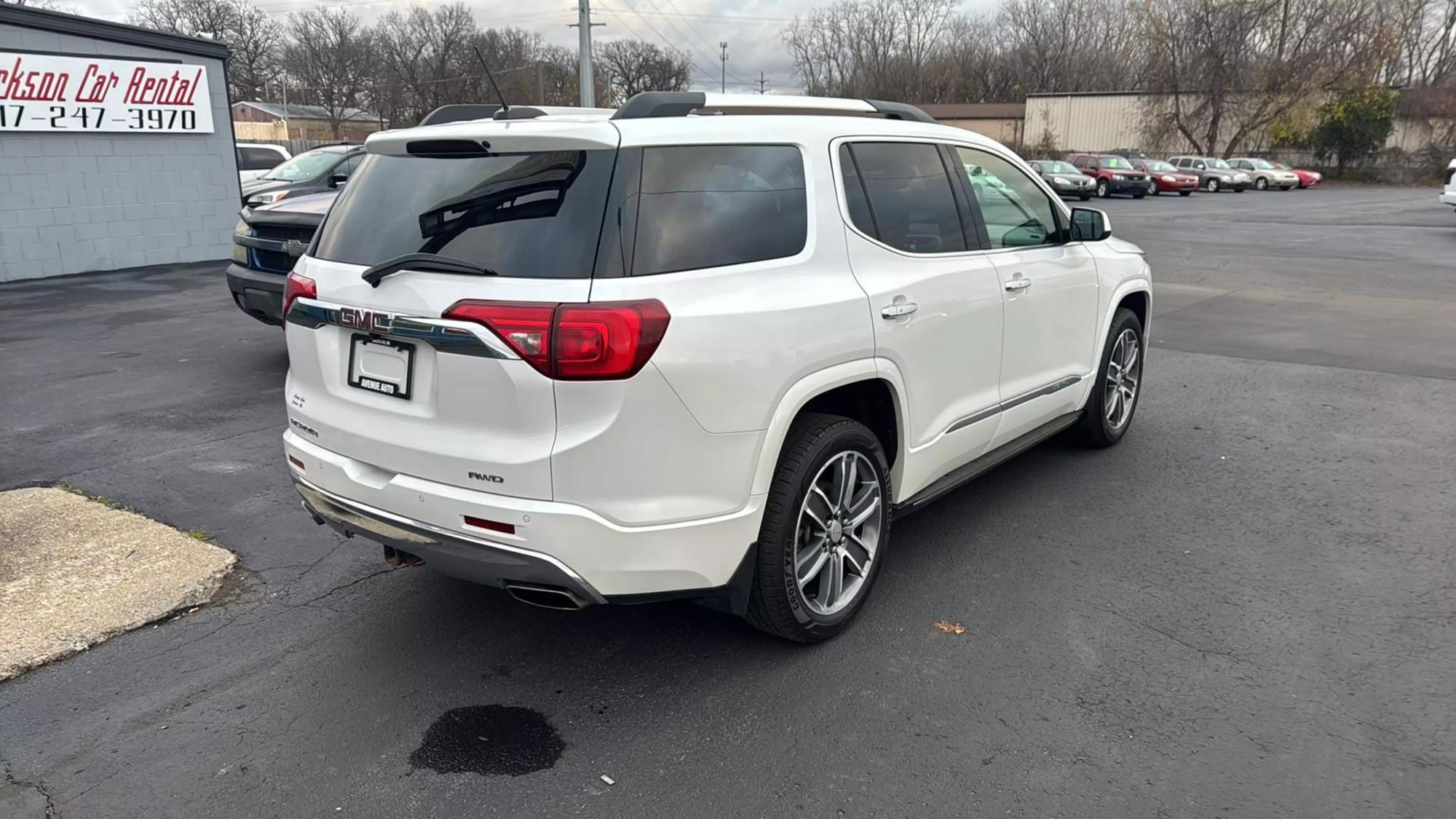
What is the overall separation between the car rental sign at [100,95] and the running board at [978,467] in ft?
45.4

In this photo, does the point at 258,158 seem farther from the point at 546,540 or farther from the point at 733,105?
the point at 546,540

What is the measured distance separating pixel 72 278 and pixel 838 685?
14149 mm

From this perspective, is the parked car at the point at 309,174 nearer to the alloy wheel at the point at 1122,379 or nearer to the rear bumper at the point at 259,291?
the rear bumper at the point at 259,291

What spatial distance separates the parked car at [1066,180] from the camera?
33.5m

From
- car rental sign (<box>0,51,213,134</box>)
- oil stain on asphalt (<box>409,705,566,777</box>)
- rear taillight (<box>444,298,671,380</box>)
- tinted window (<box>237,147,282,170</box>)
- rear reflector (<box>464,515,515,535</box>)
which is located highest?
car rental sign (<box>0,51,213,134</box>)

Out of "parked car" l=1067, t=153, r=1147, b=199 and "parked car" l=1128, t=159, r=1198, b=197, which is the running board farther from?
"parked car" l=1128, t=159, r=1198, b=197

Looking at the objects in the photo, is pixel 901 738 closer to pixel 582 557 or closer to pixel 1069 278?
pixel 582 557

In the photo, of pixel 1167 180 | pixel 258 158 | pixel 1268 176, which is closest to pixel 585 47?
pixel 258 158

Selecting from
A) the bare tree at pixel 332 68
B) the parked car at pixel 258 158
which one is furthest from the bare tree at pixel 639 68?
the parked car at pixel 258 158

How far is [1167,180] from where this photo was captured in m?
40.3

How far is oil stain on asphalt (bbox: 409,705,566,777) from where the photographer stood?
2916 millimetres

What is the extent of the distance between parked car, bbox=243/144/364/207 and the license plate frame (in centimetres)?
914

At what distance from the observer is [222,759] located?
2.95 meters

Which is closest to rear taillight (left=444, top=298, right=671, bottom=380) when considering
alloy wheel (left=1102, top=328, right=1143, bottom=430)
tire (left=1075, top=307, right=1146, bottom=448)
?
tire (left=1075, top=307, right=1146, bottom=448)
